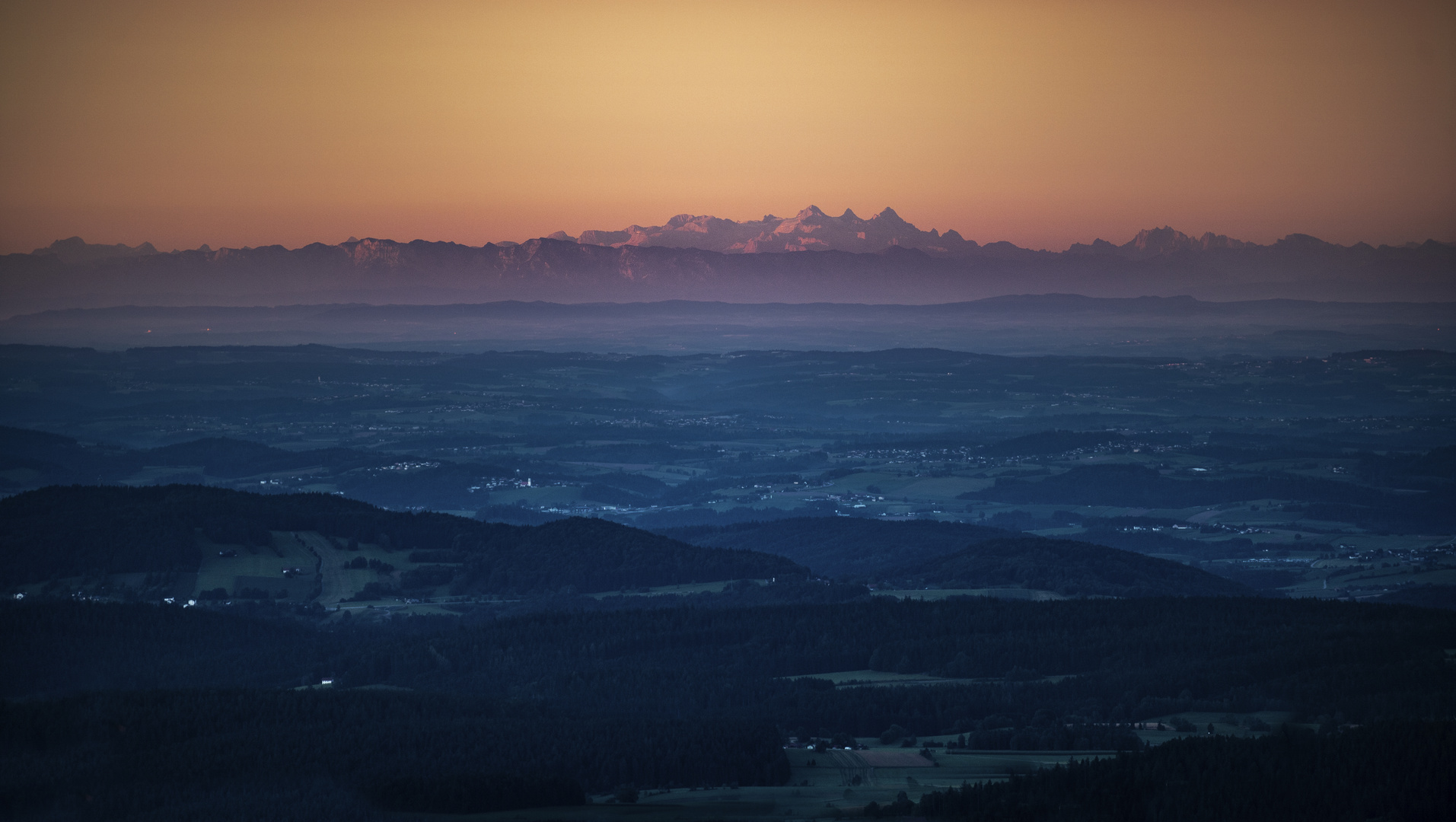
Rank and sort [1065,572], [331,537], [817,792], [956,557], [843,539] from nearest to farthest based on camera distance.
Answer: [817,792] → [1065,572] → [331,537] → [956,557] → [843,539]

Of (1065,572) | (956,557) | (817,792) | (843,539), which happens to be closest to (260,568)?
(956,557)

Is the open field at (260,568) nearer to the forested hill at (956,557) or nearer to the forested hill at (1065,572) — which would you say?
the forested hill at (956,557)

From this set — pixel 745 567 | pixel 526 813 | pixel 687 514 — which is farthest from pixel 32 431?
pixel 526 813

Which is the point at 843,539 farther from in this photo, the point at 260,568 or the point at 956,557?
the point at 260,568

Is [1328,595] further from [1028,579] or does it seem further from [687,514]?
[687,514]

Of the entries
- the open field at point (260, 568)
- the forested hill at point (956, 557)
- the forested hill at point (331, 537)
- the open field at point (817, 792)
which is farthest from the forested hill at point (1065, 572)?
the open field at point (817, 792)
